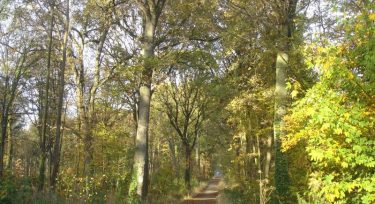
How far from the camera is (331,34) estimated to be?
45.4 feet

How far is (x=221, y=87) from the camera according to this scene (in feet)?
69.4

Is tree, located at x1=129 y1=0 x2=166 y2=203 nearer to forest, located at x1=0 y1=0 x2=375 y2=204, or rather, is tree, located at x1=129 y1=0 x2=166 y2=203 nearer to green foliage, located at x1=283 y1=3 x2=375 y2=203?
forest, located at x1=0 y1=0 x2=375 y2=204

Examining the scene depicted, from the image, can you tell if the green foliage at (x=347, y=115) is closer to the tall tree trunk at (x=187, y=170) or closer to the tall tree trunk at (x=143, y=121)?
the tall tree trunk at (x=143, y=121)

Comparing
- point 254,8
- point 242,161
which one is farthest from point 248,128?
point 254,8

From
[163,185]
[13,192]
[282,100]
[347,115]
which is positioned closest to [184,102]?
[163,185]

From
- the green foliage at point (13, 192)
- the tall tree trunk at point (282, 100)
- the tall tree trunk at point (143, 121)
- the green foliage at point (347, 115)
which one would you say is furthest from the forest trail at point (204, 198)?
the green foliage at point (347, 115)

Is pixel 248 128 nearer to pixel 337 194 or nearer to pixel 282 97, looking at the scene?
pixel 282 97

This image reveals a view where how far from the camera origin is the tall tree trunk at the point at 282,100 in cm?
1267

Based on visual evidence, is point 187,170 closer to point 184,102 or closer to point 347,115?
point 184,102

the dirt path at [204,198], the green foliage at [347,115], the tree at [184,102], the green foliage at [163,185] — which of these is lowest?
the dirt path at [204,198]

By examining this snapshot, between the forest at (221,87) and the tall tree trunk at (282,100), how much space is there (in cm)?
4

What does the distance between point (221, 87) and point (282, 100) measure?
8.08 m

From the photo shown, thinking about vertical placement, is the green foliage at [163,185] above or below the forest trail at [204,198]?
above

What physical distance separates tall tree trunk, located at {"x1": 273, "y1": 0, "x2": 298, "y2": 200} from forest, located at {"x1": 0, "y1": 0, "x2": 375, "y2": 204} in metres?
0.04
